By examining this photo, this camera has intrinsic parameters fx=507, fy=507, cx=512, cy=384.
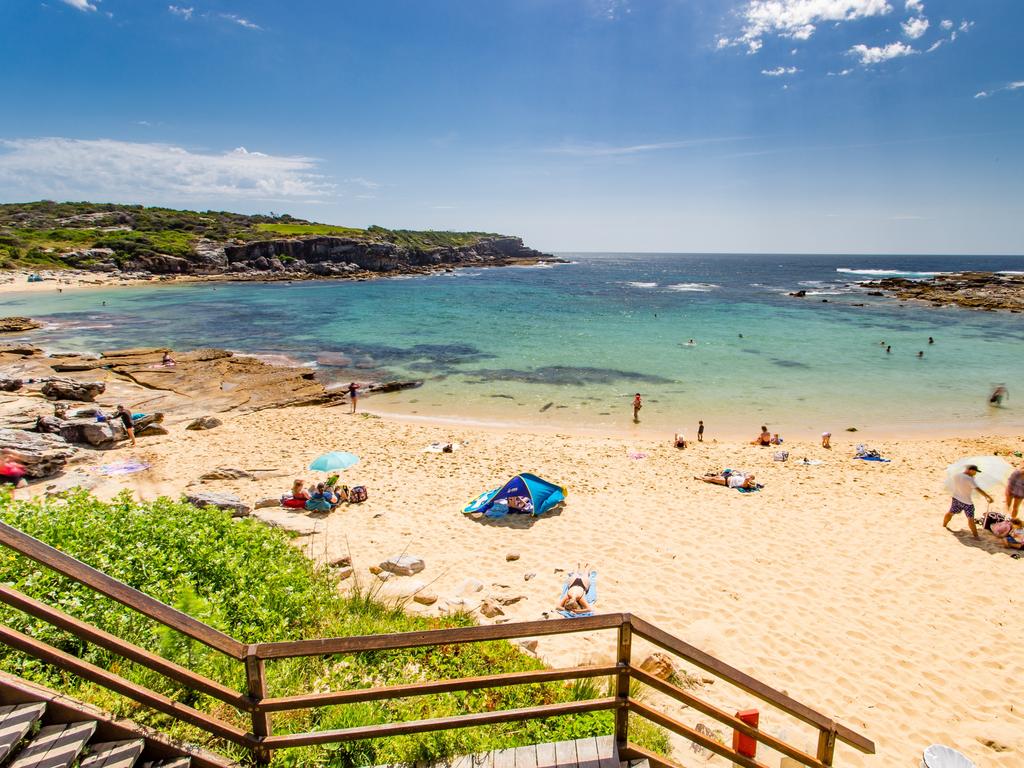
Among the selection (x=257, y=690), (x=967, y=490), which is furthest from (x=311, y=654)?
(x=967, y=490)

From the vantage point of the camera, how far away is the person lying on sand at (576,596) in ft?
27.3

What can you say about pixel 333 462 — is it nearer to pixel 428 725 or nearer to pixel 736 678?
pixel 428 725

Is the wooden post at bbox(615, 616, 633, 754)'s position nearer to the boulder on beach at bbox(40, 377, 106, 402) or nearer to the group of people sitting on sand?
the group of people sitting on sand

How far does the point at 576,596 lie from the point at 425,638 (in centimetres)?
587

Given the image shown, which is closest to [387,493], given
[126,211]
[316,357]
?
[316,357]

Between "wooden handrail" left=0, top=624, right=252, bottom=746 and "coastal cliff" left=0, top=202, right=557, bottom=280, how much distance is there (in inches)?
3640

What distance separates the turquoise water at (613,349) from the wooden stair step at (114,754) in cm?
1923

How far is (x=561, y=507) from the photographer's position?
12.9 m

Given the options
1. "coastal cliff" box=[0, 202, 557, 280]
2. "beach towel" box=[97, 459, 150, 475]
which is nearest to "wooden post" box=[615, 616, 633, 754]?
"beach towel" box=[97, 459, 150, 475]

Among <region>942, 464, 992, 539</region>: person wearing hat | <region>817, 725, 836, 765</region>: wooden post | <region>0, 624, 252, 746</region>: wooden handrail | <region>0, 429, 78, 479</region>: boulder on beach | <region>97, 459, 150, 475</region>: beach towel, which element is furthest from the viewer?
<region>97, 459, 150, 475</region>: beach towel

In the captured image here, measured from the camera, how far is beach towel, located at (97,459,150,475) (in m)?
13.8

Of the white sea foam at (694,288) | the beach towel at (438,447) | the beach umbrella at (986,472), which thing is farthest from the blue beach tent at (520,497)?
the white sea foam at (694,288)

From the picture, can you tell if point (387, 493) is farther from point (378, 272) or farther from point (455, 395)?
point (378, 272)

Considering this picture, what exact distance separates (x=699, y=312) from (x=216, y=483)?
55.8 m
